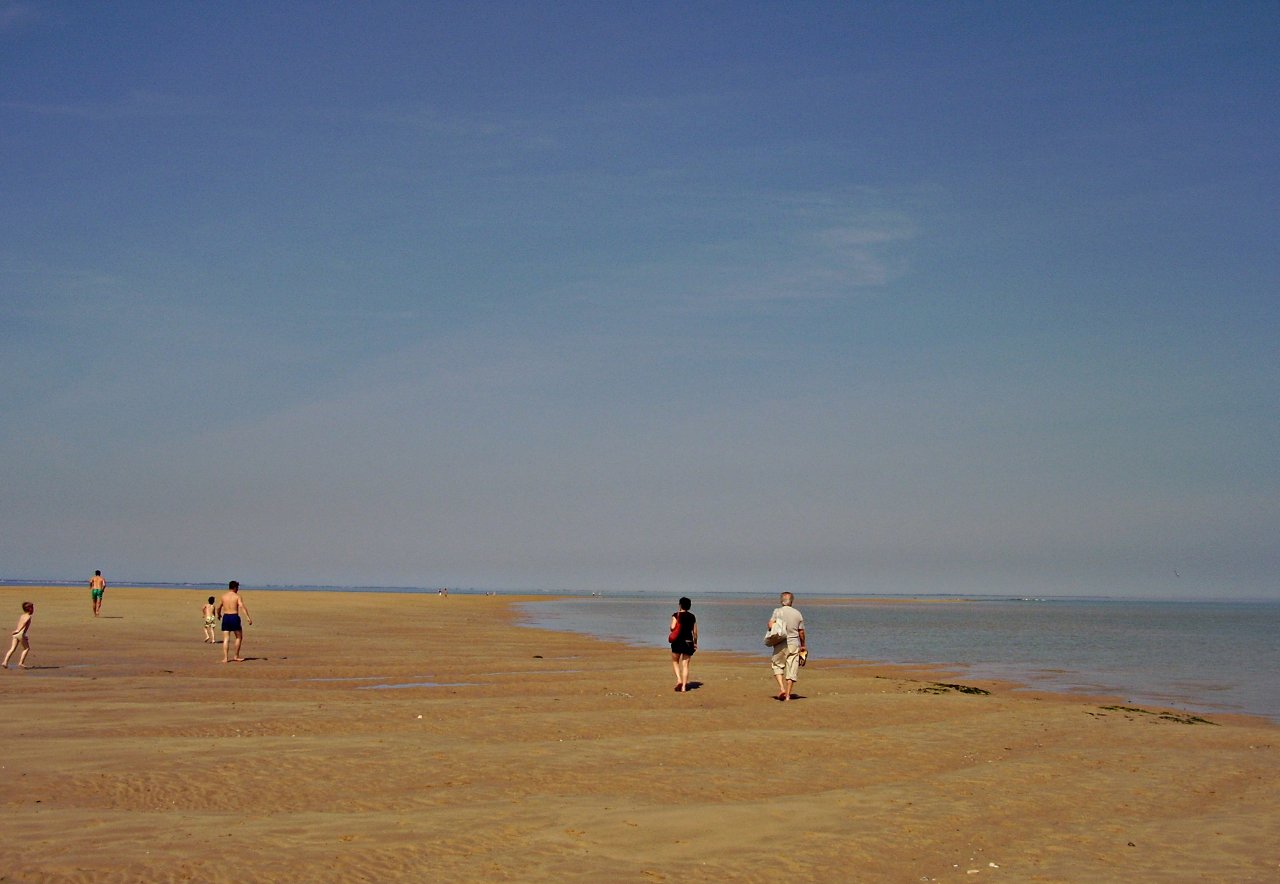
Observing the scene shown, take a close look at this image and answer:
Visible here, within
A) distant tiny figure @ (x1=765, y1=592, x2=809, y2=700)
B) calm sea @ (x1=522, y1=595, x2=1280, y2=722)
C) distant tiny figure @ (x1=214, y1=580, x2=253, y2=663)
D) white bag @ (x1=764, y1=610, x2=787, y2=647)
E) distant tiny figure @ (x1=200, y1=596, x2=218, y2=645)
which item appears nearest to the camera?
distant tiny figure @ (x1=765, y1=592, x2=809, y2=700)

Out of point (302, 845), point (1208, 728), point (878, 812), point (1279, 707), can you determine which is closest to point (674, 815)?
point (878, 812)

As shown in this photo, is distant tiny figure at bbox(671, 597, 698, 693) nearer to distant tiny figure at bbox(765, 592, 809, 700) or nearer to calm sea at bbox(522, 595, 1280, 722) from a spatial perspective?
distant tiny figure at bbox(765, 592, 809, 700)

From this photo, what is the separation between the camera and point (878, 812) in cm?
1201

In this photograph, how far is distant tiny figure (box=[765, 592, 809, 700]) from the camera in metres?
21.8

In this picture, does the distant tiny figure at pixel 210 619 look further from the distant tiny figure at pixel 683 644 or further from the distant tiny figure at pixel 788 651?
the distant tiny figure at pixel 788 651

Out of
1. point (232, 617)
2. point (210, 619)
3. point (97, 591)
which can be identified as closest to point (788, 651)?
point (232, 617)

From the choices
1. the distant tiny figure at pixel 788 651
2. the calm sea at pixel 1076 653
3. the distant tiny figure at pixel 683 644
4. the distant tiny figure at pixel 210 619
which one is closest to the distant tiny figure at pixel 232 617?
the distant tiny figure at pixel 210 619

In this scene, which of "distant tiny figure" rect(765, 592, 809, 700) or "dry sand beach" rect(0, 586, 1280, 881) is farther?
"distant tiny figure" rect(765, 592, 809, 700)

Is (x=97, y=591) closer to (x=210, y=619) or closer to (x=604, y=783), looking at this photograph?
(x=210, y=619)

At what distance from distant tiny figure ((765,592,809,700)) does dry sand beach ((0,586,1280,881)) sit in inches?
31.0

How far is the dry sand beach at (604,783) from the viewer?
980 cm

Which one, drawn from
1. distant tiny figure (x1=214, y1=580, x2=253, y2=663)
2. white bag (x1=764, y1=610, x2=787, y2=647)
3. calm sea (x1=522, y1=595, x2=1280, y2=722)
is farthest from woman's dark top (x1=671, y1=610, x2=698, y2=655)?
calm sea (x1=522, y1=595, x2=1280, y2=722)

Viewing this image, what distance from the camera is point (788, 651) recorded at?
71.7ft

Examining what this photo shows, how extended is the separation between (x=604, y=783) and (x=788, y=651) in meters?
9.39
